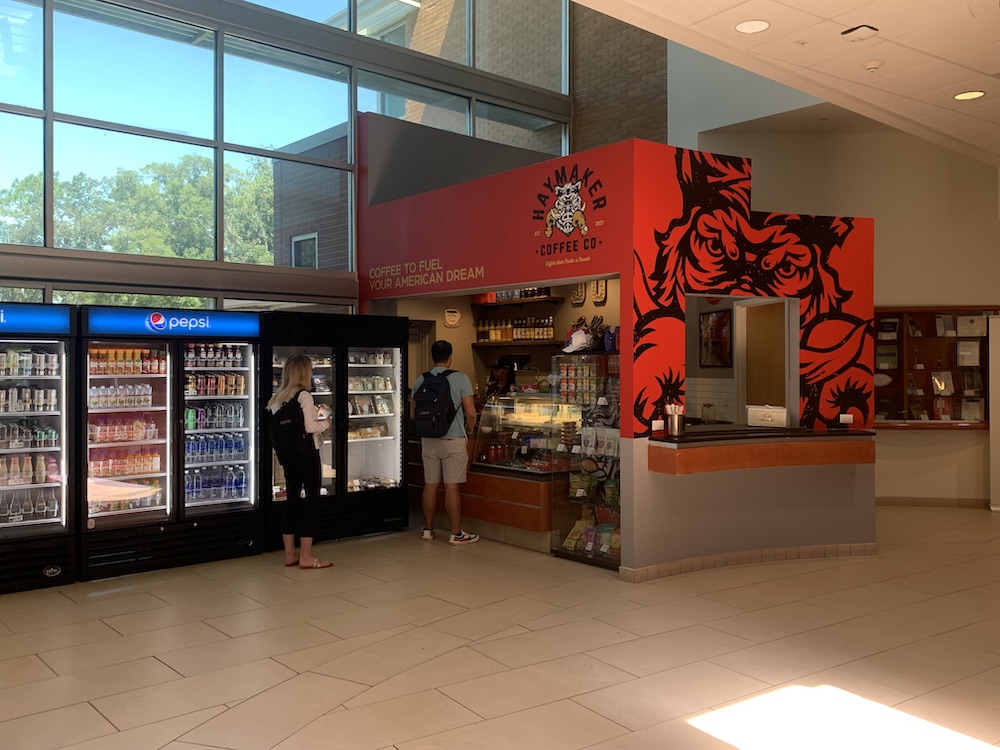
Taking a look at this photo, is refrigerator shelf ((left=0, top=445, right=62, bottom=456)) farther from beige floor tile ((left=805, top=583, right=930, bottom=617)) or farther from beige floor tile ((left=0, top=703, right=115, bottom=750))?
beige floor tile ((left=805, top=583, right=930, bottom=617))

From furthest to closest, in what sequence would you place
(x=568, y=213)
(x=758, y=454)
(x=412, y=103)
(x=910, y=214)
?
(x=412, y=103)
(x=910, y=214)
(x=568, y=213)
(x=758, y=454)

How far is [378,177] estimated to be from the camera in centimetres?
926

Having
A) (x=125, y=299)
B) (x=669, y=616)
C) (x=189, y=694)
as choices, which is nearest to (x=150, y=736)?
(x=189, y=694)

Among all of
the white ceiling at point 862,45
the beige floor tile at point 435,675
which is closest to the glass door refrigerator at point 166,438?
the beige floor tile at point 435,675

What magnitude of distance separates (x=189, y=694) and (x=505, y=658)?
1.60 metres

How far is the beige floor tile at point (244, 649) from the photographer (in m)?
4.41

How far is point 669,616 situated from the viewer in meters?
5.25

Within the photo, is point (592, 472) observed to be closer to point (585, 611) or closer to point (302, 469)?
point (585, 611)

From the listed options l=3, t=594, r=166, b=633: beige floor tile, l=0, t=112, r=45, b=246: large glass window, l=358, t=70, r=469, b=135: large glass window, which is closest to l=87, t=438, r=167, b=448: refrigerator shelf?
l=3, t=594, r=166, b=633: beige floor tile

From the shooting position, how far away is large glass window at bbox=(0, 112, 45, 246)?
23.3 feet

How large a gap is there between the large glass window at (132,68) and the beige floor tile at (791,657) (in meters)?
6.86

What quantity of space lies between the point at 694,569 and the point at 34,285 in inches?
235

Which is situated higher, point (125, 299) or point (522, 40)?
point (522, 40)

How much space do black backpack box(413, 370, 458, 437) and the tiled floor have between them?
3.79 feet
